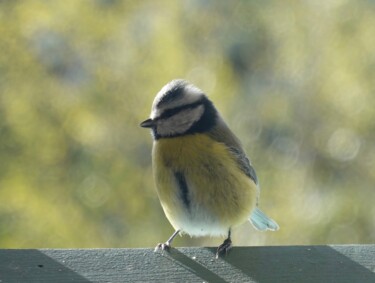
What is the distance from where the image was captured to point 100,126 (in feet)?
27.7

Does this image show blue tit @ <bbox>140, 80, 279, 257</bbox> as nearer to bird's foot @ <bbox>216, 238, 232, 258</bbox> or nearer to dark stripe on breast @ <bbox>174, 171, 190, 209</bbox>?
dark stripe on breast @ <bbox>174, 171, 190, 209</bbox>

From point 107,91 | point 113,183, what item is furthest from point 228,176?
point 107,91

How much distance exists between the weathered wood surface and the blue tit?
57cm

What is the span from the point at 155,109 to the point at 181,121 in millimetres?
137

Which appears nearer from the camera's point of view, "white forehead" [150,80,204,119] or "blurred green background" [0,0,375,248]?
"white forehead" [150,80,204,119]

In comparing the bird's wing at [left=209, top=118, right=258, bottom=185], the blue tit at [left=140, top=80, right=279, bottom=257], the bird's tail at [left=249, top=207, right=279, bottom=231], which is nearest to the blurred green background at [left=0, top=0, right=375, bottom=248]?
the bird's tail at [left=249, top=207, right=279, bottom=231]

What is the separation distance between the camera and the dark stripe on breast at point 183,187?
3.87 metres

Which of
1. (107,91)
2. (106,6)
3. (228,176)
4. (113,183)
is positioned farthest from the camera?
(106,6)

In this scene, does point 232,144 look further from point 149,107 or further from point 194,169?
point 149,107

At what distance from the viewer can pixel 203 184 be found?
386cm

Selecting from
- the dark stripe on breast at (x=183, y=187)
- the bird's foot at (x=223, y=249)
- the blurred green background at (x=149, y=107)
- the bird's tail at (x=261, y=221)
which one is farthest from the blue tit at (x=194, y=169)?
the blurred green background at (x=149, y=107)

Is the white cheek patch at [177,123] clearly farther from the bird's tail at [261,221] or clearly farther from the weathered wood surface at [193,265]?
the weathered wood surface at [193,265]

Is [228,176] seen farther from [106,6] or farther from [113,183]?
[106,6]

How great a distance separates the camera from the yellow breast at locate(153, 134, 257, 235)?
12.7ft
